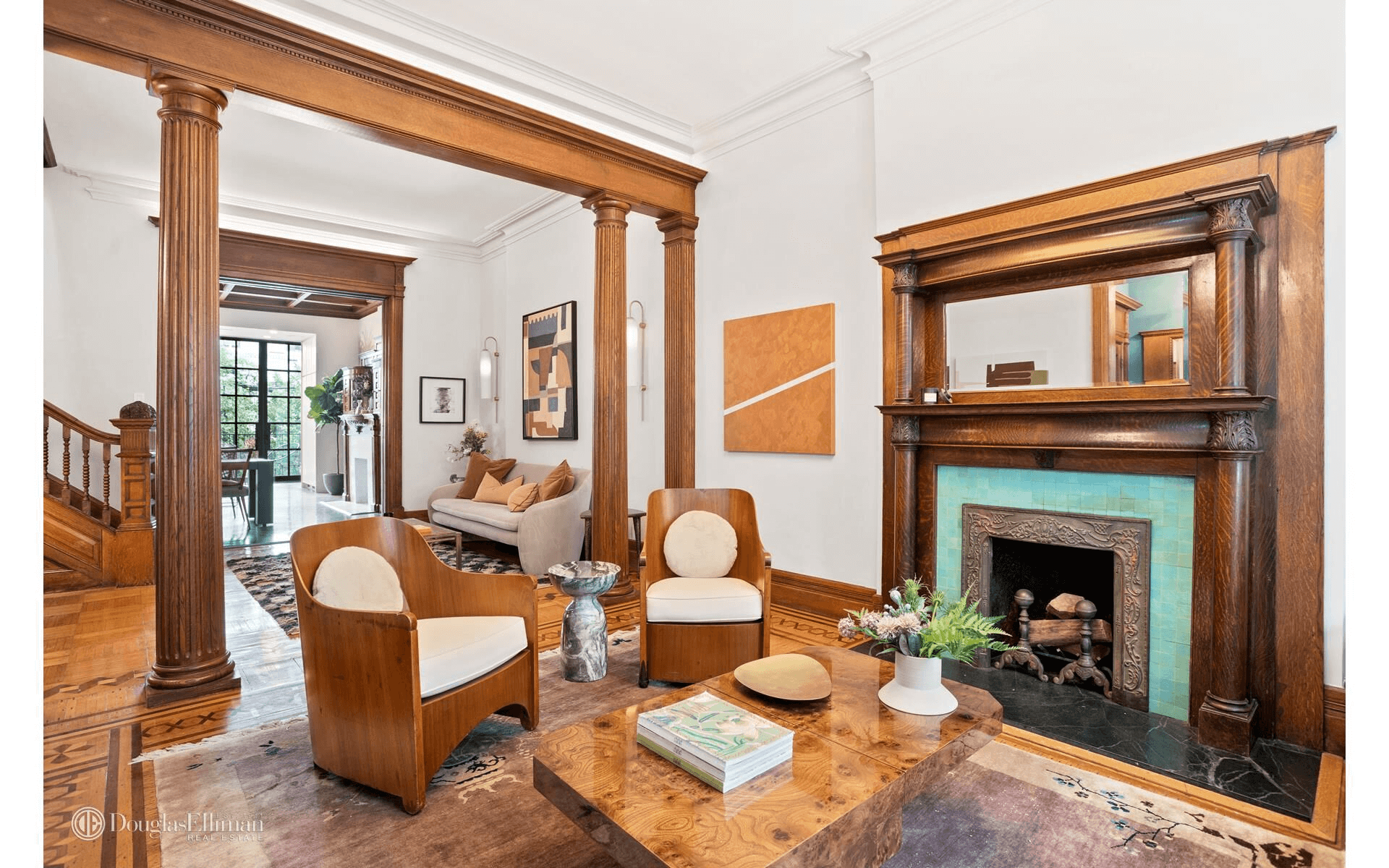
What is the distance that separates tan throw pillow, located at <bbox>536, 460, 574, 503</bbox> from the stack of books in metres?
4.06

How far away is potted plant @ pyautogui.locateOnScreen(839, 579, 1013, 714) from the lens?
2068 mm

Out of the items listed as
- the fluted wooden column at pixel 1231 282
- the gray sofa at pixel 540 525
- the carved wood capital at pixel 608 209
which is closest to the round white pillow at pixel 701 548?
the gray sofa at pixel 540 525

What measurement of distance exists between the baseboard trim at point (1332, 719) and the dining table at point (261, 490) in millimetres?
9069

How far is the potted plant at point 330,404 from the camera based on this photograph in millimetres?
11258

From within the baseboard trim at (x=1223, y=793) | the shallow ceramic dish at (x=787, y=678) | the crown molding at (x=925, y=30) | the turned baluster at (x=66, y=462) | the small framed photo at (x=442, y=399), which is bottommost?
the baseboard trim at (x=1223, y=793)

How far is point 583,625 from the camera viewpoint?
3.31m

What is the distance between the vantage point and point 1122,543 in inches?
119

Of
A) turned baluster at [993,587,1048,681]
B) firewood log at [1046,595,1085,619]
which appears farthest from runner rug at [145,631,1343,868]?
firewood log at [1046,595,1085,619]

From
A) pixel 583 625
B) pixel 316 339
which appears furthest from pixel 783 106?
pixel 316 339

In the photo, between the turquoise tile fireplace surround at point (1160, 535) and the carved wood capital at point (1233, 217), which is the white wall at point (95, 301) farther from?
the carved wood capital at point (1233, 217)

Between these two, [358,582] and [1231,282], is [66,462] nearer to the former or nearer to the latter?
[358,582]

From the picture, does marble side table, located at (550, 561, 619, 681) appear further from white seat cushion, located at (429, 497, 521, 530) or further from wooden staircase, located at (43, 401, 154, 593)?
wooden staircase, located at (43, 401, 154, 593)
